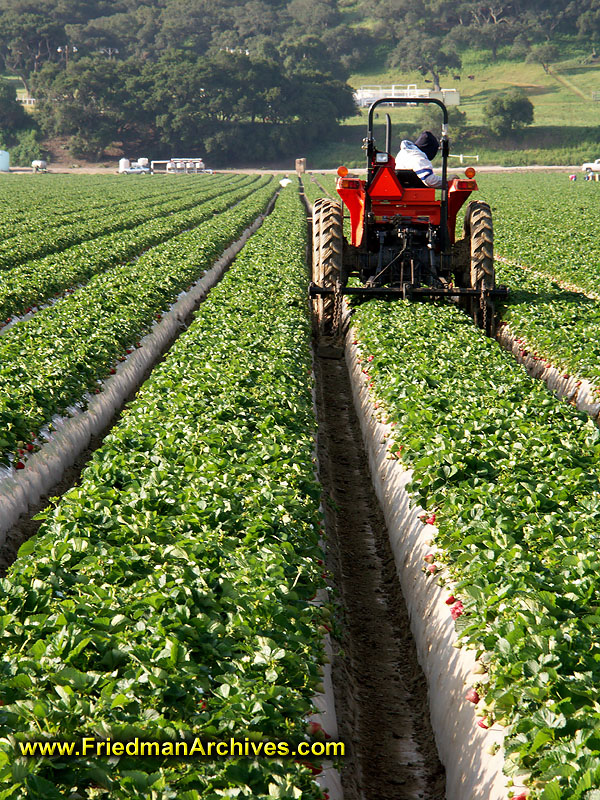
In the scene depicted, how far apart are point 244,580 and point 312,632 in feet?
1.91

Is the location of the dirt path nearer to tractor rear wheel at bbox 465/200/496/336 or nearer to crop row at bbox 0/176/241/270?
tractor rear wheel at bbox 465/200/496/336

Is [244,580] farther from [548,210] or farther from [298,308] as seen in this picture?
[548,210]

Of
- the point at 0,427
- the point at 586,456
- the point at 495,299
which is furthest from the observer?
the point at 495,299

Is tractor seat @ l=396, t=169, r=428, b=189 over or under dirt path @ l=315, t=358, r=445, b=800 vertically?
over

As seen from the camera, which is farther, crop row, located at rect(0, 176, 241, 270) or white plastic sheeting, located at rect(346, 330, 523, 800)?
crop row, located at rect(0, 176, 241, 270)

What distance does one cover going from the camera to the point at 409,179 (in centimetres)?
1452

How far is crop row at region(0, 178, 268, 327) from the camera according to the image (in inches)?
629

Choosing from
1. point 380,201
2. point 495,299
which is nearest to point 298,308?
point 380,201

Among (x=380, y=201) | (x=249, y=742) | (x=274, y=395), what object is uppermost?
(x=380, y=201)

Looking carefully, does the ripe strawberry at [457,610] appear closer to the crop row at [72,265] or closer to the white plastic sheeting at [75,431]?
the white plastic sheeting at [75,431]

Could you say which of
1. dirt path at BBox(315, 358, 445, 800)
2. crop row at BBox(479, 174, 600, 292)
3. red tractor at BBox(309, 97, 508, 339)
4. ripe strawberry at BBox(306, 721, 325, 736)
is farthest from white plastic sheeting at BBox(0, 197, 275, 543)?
crop row at BBox(479, 174, 600, 292)

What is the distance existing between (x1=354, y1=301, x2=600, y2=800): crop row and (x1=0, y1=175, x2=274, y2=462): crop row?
403 cm

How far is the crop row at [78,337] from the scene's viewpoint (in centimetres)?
927

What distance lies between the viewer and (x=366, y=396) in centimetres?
1060
